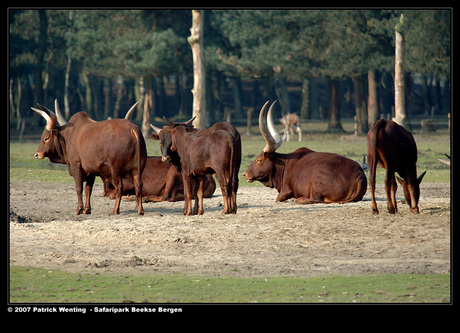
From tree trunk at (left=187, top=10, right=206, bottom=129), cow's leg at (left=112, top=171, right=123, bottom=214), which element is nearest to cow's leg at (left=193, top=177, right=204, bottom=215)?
cow's leg at (left=112, top=171, right=123, bottom=214)

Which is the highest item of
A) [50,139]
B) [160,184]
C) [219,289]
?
[50,139]

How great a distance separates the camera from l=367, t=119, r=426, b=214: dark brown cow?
11273mm

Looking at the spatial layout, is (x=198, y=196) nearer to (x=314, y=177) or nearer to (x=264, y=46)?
(x=314, y=177)

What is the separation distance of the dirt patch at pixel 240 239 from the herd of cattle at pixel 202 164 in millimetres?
309

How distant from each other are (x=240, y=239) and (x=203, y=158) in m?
2.33

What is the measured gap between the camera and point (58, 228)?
35.1 ft

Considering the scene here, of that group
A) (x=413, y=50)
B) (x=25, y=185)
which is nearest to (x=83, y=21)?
(x=413, y=50)

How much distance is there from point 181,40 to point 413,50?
1157 centimetres

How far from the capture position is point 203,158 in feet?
39.2

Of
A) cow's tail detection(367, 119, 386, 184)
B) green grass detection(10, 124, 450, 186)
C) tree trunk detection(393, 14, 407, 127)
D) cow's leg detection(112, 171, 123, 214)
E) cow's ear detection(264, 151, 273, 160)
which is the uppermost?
tree trunk detection(393, 14, 407, 127)

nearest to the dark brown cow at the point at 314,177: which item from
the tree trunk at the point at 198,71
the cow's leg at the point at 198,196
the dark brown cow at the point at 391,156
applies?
the dark brown cow at the point at 391,156

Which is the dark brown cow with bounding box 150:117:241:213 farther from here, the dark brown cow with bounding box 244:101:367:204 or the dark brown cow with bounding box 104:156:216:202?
the dark brown cow with bounding box 244:101:367:204

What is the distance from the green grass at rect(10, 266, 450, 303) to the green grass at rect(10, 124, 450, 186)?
989 centimetres

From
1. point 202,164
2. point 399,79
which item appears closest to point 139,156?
point 202,164
